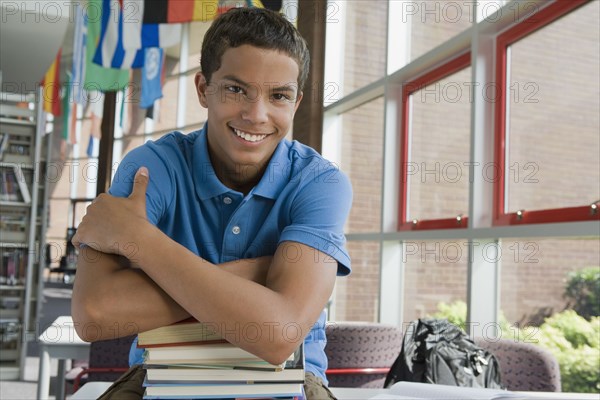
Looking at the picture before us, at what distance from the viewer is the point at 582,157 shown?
2.82m

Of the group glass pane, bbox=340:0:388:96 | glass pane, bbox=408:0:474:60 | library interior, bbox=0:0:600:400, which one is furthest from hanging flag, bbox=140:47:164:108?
glass pane, bbox=408:0:474:60

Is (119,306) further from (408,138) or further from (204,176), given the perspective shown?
(408,138)

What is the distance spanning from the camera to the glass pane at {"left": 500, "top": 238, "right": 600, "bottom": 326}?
2852 millimetres

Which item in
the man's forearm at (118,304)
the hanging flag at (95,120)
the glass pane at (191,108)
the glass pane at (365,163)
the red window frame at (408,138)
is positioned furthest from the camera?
A: the hanging flag at (95,120)

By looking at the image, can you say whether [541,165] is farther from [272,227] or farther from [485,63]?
[272,227]

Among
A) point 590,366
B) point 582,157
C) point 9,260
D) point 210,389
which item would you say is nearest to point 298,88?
point 210,389

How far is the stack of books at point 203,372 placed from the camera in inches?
39.7

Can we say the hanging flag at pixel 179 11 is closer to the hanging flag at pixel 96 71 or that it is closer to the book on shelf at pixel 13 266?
the hanging flag at pixel 96 71

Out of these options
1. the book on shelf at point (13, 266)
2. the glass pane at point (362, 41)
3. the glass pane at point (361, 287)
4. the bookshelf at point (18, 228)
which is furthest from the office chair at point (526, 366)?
the book on shelf at point (13, 266)

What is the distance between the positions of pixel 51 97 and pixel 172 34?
524 cm

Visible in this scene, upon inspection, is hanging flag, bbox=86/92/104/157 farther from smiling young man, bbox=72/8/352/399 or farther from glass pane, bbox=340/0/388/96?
smiling young man, bbox=72/8/352/399

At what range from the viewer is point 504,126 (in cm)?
326

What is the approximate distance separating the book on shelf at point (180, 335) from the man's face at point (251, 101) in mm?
367

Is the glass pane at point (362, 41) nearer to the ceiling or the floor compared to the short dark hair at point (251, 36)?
nearer to the ceiling
